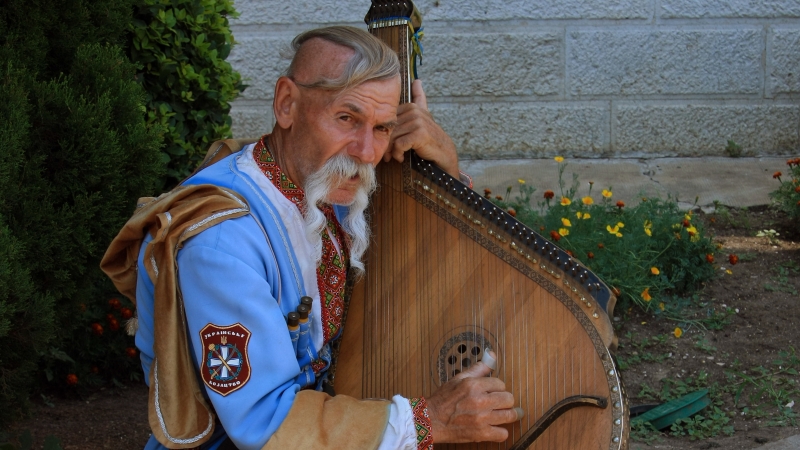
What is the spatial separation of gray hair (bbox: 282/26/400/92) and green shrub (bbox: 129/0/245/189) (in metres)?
1.25

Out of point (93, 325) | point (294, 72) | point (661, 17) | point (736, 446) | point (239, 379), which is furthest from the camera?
point (661, 17)

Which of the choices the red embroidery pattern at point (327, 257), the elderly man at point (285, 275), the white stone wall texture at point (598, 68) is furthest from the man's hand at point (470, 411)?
the white stone wall texture at point (598, 68)

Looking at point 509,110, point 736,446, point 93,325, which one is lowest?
point 736,446

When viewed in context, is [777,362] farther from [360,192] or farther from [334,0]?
[334,0]

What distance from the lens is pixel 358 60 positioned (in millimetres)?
2236

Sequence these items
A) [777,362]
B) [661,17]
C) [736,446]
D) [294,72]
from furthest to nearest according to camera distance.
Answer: [661,17]
[777,362]
[736,446]
[294,72]

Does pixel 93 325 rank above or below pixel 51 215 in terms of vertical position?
below

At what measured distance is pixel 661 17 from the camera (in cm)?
575

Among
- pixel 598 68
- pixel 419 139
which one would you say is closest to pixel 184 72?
pixel 419 139

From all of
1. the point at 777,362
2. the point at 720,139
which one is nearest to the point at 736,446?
the point at 777,362

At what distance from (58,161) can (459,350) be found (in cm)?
131

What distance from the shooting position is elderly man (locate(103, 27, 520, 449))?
1.96 m

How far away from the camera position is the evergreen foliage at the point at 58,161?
2.44 m

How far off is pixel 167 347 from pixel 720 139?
4.79 meters
